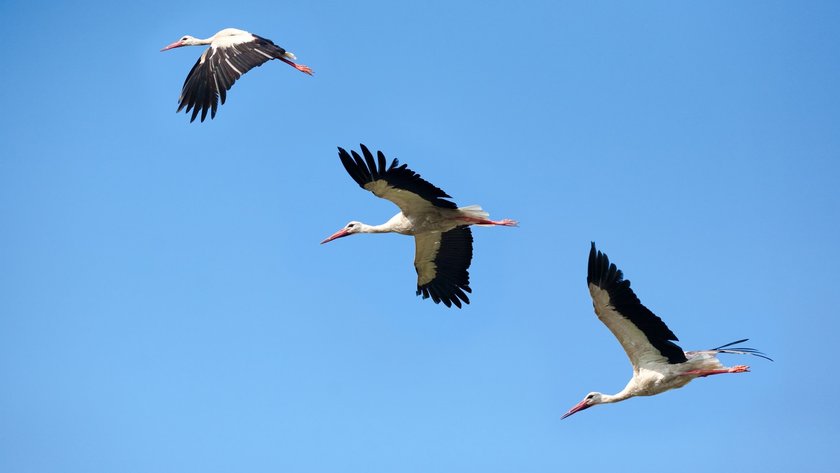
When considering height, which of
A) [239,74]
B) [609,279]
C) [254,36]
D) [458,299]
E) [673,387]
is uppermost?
[254,36]

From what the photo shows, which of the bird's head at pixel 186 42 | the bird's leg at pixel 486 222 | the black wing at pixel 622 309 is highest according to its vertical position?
the bird's head at pixel 186 42

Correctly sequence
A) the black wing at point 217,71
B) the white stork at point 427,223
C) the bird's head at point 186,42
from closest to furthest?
the white stork at point 427,223 < the black wing at point 217,71 < the bird's head at point 186,42

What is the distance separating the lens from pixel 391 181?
12.6 m

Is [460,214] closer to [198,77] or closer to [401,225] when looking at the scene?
[401,225]

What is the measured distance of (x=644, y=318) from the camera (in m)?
11.4

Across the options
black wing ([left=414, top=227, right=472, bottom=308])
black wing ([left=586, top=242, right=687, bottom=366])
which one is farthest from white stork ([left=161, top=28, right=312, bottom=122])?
black wing ([left=586, top=242, right=687, bottom=366])

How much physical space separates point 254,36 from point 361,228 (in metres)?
3.42

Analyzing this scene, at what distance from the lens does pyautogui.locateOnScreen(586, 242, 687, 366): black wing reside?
37.2 feet

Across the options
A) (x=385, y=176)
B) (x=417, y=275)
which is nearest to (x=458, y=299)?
(x=417, y=275)

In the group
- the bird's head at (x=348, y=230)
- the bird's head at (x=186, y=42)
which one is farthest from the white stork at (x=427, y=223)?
the bird's head at (x=186, y=42)

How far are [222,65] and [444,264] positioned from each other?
14.3ft

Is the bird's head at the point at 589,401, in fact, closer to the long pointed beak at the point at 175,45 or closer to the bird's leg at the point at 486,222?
the bird's leg at the point at 486,222

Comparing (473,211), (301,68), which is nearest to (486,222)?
(473,211)

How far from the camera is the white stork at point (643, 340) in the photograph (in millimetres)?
11352
